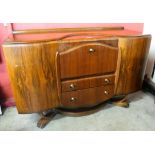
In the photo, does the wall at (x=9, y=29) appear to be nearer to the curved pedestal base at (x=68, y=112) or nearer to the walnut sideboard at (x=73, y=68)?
the walnut sideboard at (x=73, y=68)

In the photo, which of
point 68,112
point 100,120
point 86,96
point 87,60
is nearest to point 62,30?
point 87,60

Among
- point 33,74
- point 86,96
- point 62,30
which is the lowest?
point 86,96

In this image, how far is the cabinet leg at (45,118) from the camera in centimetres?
134

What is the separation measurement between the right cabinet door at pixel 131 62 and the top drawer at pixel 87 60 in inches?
3.0

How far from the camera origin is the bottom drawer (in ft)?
4.00

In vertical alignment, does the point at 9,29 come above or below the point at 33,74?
above

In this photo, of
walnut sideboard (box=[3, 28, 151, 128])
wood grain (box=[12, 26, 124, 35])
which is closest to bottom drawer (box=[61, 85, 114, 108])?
walnut sideboard (box=[3, 28, 151, 128])

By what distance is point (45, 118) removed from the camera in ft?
4.55

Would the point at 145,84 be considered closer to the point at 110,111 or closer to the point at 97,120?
the point at 110,111

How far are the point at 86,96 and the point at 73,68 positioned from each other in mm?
296

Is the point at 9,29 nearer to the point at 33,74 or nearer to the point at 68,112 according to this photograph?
the point at 33,74

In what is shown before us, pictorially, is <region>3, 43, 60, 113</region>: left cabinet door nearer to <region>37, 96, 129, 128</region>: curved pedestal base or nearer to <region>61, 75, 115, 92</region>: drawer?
<region>61, 75, 115, 92</region>: drawer
